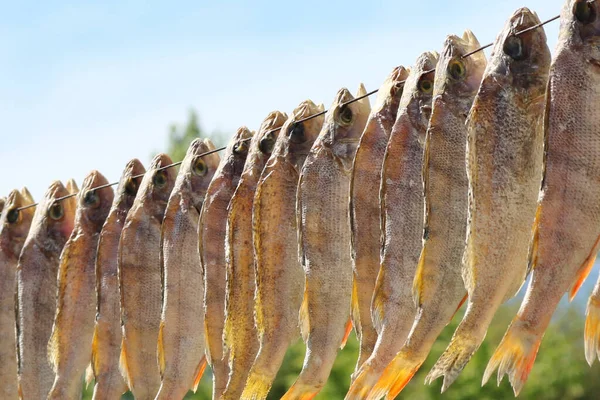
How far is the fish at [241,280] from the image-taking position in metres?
4.66

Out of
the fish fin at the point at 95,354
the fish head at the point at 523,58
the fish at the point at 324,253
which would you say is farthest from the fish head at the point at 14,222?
the fish head at the point at 523,58

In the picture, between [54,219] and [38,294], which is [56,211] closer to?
[54,219]

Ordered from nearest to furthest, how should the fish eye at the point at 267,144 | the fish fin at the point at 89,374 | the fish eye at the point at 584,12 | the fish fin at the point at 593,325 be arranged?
the fish fin at the point at 593,325, the fish eye at the point at 584,12, the fish eye at the point at 267,144, the fish fin at the point at 89,374

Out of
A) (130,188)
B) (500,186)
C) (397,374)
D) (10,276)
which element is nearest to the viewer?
(500,186)

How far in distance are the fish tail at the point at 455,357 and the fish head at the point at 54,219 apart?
2998 millimetres

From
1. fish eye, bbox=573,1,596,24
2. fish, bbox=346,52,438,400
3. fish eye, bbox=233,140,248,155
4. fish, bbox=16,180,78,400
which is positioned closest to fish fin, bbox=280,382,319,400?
fish, bbox=346,52,438,400

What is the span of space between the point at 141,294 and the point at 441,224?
1.96 metres

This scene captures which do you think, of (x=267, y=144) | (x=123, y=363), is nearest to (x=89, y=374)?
(x=123, y=363)

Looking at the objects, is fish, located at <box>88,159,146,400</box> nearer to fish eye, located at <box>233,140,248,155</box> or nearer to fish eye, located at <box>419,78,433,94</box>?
fish eye, located at <box>233,140,248,155</box>

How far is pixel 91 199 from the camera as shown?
5746 mm

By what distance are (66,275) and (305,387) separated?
1.92 metres

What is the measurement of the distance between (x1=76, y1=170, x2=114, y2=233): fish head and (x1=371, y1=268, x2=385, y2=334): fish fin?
219 cm

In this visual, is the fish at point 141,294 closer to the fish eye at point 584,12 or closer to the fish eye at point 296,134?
the fish eye at point 296,134

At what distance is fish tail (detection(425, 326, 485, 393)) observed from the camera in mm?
3545
